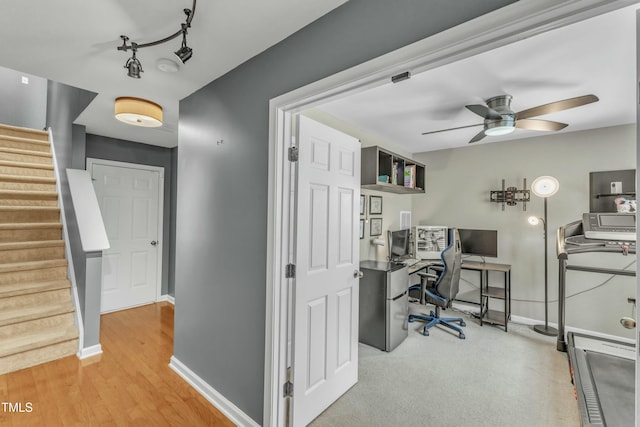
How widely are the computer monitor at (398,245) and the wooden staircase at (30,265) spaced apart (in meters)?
3.56

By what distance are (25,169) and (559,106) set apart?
225 inches

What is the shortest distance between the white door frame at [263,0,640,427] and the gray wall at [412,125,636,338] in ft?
11.6

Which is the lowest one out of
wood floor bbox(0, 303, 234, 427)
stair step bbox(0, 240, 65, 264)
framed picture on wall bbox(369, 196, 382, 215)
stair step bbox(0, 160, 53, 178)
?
wood floor bbox(0, 303, 234, 427)

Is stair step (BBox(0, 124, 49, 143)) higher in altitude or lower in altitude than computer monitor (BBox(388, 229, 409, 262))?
higher

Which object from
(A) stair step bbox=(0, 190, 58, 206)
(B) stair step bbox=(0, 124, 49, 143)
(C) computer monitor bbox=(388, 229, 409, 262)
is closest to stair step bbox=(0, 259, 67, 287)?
(A) stair step bbox=(0, 190, 58, 206)

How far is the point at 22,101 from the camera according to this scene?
443 cm

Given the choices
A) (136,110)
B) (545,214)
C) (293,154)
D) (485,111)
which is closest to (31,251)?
(136,110)

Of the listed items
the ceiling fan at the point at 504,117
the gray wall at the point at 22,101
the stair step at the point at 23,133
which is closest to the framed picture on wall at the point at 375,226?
the ceiling fan at the point at 504,117

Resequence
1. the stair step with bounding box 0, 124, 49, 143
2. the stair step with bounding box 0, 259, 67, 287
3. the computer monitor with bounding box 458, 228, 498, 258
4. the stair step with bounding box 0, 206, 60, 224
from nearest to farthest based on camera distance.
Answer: the stair step with bounding box 0, 259, 67, 287
the stair step with bounding box 0, 206, 60, 224
the stair step with bounding box 0, 124, 49, 143
the computer monitor with bounding box 458, 228, 498, 258

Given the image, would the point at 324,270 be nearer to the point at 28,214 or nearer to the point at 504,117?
the point at 504,117

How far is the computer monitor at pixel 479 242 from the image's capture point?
393 cm

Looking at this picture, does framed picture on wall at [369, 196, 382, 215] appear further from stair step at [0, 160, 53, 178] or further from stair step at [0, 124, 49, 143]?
stair step at [0, 124, 49, 143]

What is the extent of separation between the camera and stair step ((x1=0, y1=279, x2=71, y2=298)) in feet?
8.67

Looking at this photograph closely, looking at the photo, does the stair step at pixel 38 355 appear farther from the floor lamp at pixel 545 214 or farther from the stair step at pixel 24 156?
the floor lamp at pixel 545 214
